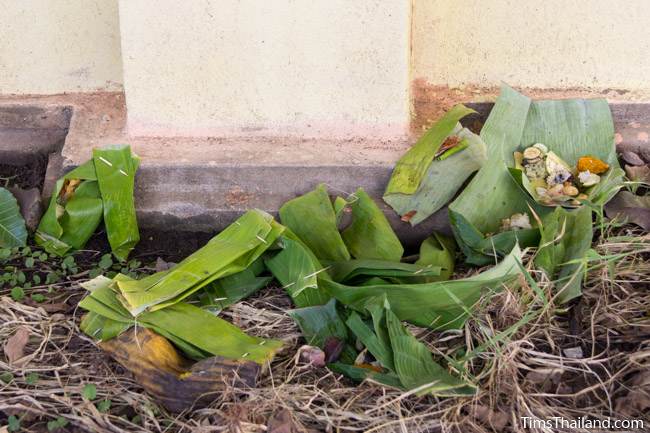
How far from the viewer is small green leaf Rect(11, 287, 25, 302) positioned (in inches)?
78.2

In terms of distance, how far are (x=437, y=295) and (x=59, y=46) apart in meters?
1.61

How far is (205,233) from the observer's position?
7.41 ft

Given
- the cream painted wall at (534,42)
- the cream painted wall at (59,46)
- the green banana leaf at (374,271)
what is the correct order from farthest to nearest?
the cream painted wall at (59,46), the cream painted wall at (534,42), the green banana leaf at (374,271)

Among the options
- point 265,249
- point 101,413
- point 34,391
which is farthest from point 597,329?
point 34,391

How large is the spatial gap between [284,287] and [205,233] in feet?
1.42

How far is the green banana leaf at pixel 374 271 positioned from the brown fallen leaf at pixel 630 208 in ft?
1.86

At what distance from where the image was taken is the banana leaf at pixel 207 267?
1.77 meters

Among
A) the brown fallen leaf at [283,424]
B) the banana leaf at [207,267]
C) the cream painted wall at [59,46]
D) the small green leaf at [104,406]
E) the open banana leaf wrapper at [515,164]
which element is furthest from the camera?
the cream painted wall at [59,46]

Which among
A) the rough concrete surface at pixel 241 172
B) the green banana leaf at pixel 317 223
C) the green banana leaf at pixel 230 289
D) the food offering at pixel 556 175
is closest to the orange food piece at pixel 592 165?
the food offering at pixel 556 175

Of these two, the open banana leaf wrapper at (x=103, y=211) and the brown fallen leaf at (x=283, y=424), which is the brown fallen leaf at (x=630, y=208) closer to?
the brown fallen leaf at (x=283, y=424)

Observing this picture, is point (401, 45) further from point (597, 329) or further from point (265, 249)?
point (597, 329)

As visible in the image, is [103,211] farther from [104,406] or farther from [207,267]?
[104,406]

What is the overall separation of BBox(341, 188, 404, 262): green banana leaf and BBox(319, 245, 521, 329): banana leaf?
0.25 m

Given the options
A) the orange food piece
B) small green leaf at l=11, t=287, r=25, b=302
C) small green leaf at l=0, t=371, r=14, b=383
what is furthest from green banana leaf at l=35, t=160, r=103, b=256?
the orange food piece
